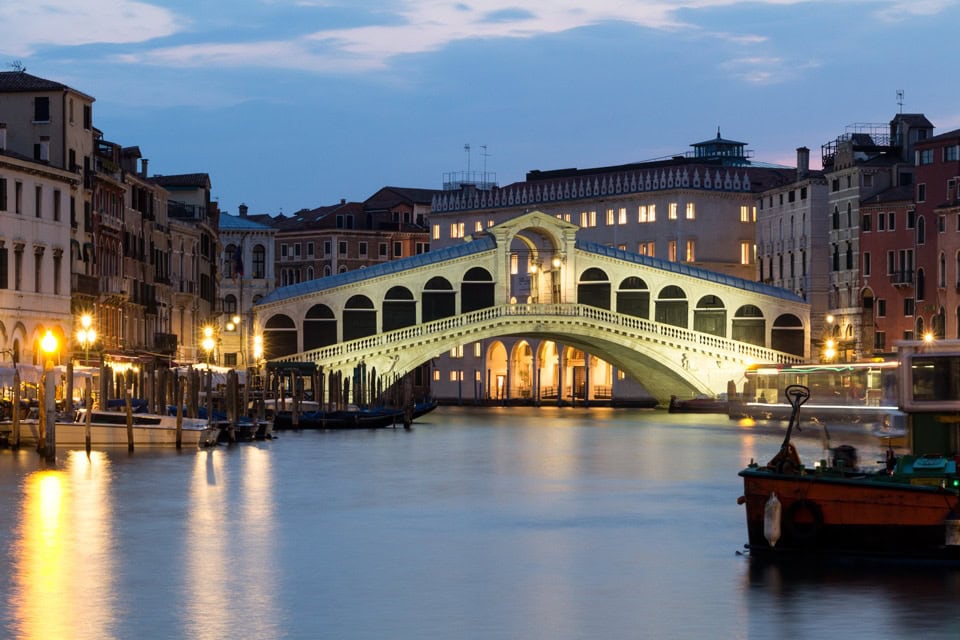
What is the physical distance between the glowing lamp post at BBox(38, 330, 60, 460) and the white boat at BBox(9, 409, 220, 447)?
203cm

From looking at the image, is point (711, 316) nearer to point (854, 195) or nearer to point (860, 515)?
point (854, 195)

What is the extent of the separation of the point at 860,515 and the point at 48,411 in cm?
1832

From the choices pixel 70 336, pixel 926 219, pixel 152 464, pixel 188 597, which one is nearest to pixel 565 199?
pixel 926 219

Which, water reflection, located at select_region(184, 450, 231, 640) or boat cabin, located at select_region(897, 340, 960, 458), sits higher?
boat cabin, located at select_region(897, 340, 960, 458)

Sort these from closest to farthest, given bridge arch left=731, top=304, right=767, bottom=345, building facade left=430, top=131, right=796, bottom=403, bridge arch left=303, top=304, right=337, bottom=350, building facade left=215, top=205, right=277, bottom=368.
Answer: bridge arch left=303, top=304, right=337, bottom=350
bridge arch left=731, top=304, right=767, bottom=345
building facade left=430, top=131, right=796, bottom=403
building facade left=215, top=205, right=277, bottom=368

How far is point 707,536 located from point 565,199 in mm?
65454

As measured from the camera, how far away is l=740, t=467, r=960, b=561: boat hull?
20375 mm

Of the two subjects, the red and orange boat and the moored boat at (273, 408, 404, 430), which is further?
the moored boat at (273, 408, 404, 430)

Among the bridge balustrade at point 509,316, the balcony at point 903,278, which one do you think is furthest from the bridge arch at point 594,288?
the balcony at point 903,278

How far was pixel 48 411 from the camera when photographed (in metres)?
35.8

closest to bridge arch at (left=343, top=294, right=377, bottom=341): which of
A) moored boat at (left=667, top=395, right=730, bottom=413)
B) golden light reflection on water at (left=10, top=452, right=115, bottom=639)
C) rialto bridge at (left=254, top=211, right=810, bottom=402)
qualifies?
rialto bridge at (left=254, top=211, right=810, bottom=402)

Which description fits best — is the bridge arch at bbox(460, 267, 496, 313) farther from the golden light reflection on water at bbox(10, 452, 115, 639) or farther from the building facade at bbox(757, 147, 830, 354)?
the golden light reflection on water at bbox(10, 452, 115, 639)

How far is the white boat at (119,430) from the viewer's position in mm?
39344

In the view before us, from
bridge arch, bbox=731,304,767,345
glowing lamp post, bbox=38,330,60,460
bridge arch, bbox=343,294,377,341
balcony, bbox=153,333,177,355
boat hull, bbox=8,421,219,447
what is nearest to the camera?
glowing lamp post, bbox=38,330,60,460
